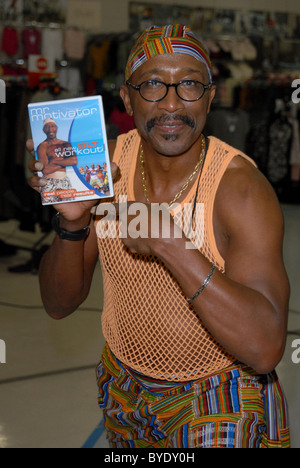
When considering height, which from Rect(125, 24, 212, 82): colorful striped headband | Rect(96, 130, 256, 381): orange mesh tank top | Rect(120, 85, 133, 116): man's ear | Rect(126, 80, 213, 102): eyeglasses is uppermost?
Rect(125, 24, 212, 82): colorful striped headband

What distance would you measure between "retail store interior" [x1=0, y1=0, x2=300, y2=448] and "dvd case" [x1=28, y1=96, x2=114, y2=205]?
1794 mm

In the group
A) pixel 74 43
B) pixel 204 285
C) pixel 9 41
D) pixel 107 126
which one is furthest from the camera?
pixel 74 43

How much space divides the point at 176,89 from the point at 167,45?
0.13 m

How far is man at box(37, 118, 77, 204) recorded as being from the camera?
1.51m

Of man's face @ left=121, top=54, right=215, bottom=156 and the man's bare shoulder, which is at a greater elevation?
man's face @ left=121, top=54, right=215, bottom=156

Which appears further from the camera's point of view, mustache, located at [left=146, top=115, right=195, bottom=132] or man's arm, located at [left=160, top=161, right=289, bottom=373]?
mustache, located at [left=146, top=115, right=195, bottom=132]

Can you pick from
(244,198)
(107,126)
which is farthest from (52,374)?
(107,126)

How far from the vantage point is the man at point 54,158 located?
4.96 ft

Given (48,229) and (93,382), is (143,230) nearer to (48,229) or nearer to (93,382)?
(93,382)

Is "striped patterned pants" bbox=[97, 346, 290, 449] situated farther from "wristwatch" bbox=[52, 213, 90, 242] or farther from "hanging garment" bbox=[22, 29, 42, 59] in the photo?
"hanging garment" bbox=[22, 29, 42, 59]

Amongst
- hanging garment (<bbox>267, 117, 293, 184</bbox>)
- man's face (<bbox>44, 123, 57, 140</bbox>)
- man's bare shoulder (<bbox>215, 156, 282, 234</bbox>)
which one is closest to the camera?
man's face (<bbox>44, 123, 57, 140</bbox>)

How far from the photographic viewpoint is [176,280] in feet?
5.50

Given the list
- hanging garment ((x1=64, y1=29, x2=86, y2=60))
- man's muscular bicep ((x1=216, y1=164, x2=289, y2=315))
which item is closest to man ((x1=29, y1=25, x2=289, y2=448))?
man's muscular bicep ((x1=216, y1=164, x2=289, y2=315))

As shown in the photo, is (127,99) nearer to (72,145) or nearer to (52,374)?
(72,145)
